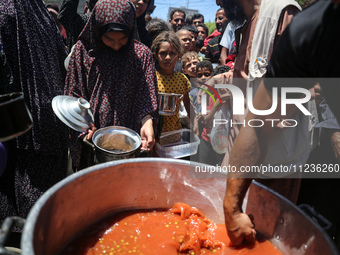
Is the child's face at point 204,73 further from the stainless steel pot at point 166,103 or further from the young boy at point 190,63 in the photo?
the stainless steel pot at point 166,103

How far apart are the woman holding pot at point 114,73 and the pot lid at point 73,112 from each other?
14.7 inches

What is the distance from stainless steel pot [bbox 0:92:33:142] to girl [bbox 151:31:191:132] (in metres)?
1.99

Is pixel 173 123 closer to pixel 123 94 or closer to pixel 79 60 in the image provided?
pixel 123 94

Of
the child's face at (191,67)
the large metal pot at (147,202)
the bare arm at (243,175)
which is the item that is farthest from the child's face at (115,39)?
the child's face at (191,67)

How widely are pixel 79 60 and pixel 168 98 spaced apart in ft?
2.58

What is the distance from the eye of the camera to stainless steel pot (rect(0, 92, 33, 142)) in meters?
0.89

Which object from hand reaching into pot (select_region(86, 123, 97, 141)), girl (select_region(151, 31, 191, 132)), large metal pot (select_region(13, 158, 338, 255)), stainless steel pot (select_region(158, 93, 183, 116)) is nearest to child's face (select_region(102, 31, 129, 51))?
stainless steel pot (select_region(158, 93, 183, 116))

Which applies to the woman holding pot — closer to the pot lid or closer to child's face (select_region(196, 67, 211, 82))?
the pot lid

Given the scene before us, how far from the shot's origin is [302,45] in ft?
2.89

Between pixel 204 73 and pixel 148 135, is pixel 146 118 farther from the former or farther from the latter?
pixel 204 73

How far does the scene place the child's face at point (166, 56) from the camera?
295 centimetres

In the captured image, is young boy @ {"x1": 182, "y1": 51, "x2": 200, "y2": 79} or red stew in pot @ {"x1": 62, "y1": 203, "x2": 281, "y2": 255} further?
young boy @ {"x1": 182, "y1": 51, "x2": 200, "y2": 79}

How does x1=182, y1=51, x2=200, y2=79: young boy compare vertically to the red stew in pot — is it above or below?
above

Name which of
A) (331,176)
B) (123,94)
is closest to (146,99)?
(123,94)
